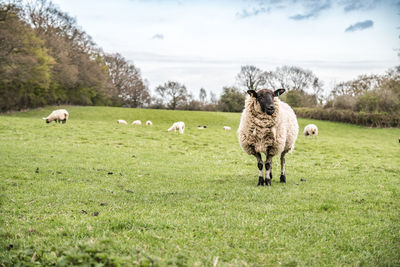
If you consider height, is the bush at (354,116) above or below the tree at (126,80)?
below

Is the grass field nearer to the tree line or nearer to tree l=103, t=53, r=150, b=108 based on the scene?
the tree line

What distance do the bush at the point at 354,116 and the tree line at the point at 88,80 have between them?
1.42m

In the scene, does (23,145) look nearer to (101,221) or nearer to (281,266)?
(101,221)

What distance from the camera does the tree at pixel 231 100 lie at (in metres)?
82.9

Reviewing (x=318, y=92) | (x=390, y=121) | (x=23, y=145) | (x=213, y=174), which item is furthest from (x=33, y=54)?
(x=318, y=92)

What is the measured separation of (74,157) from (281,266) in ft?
42.1

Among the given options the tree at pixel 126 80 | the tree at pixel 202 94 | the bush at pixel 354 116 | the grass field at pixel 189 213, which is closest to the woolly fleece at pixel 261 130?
the grass field at pixel 189 213

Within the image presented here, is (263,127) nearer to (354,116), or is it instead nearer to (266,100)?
(266,100)

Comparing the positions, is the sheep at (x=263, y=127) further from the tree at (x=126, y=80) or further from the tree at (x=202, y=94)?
the tree at (x=202, y=94)

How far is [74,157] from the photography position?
600 inches

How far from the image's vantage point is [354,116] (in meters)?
53.8

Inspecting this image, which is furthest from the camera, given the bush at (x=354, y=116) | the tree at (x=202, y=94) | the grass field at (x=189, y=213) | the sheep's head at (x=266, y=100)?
the tree at (x=202, y=94)

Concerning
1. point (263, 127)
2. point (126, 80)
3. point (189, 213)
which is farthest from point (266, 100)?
point (126, 80)

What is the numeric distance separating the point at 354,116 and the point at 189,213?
5378 cm
